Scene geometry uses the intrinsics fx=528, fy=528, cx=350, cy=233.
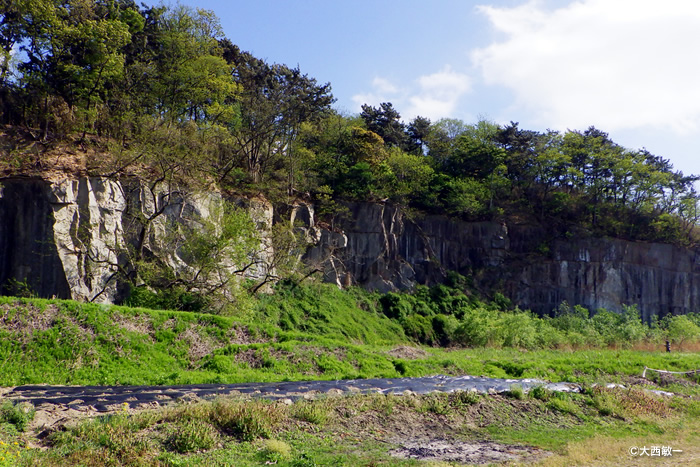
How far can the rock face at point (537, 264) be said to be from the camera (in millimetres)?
45125

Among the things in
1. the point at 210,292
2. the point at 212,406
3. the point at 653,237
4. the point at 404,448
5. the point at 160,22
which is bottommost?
the point at 404,448

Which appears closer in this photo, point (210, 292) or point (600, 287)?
point (210, 292)

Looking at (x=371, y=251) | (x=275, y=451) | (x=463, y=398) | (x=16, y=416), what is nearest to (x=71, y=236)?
(x=16, y=416)

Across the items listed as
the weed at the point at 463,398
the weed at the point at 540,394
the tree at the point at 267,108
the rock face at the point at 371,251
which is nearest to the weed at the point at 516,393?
the weed at the point at 540,394

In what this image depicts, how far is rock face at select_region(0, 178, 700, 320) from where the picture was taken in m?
24.0

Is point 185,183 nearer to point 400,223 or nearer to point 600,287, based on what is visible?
point 400,223

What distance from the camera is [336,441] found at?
12586mm

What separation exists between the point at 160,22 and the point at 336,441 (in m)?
36.8

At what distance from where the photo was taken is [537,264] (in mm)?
49156

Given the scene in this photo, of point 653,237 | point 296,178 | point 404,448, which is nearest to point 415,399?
point 404,448

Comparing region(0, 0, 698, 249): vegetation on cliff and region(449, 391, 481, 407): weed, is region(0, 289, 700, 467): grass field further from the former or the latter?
region(0, 0, 698, 249): vegetation on cliff

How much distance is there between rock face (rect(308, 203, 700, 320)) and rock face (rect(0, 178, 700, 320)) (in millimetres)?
94

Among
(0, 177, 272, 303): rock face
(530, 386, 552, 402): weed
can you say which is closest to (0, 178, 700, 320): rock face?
(0, 177, 272, 303): rock face

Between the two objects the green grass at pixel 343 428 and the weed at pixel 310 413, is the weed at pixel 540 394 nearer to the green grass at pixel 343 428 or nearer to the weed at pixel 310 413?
the green grass at pixel 343 428
